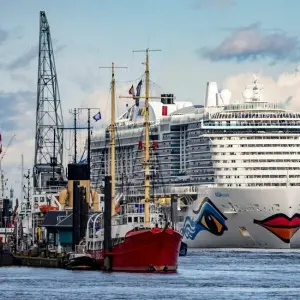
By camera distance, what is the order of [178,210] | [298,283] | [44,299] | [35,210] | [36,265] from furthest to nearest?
1. [178,210]
2. [35,210]
3. [36,265]
4. [298,283]
5. [44,299]

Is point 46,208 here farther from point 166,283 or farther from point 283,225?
point 166,283

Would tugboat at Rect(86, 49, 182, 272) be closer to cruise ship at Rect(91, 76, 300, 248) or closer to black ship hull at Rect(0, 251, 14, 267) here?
black ship hull at Rect(0, 251, 14, 267)

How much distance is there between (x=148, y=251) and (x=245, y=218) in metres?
54.0

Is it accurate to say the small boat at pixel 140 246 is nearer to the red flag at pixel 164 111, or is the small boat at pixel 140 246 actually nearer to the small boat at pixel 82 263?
the small boat at pixel 82 263

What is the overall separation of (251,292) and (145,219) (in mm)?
14804

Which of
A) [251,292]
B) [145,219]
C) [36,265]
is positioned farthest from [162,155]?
→ [251,292]

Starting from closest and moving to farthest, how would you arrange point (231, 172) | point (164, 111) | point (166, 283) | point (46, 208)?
1. point (166, 283)
2. point (46, 208)
3. point (231, 172)
4. point (164, 111)

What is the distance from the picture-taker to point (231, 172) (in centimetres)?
16750

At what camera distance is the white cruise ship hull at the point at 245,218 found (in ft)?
520

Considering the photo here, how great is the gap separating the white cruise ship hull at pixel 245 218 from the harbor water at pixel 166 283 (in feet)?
96.8

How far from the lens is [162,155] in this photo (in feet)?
582

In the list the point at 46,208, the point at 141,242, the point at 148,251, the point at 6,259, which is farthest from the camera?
the point at 46,208

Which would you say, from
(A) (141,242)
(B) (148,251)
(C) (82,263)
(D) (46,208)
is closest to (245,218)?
(D) (46,208)

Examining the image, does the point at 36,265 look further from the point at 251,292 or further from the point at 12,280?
the point at 251,292
